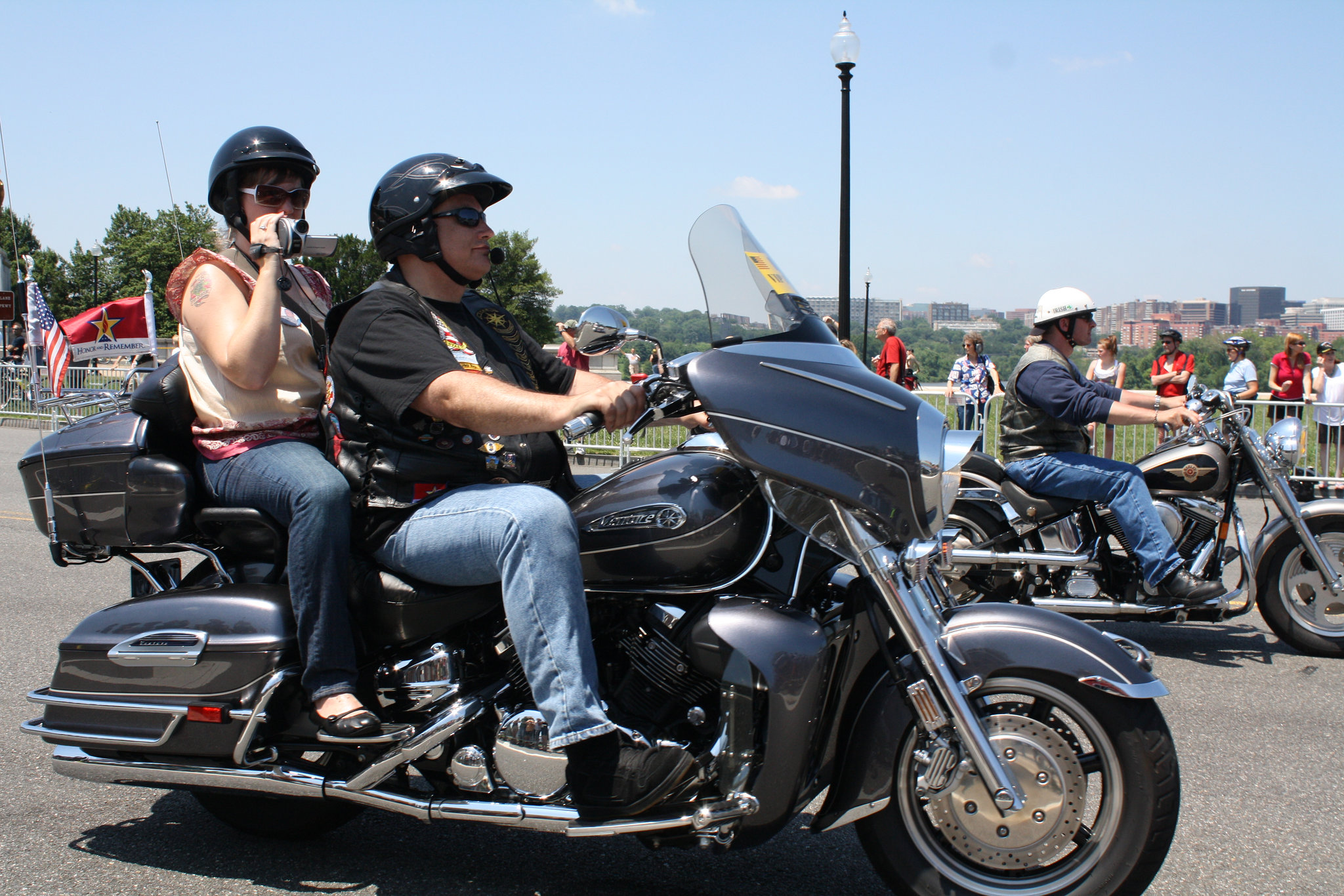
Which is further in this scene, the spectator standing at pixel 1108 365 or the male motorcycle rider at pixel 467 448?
the spectator standing at pixel 1108 365

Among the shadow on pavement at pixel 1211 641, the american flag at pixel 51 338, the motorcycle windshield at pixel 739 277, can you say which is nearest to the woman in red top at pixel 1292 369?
the shadow on pavement at pixel 1211 641

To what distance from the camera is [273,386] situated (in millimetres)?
3242

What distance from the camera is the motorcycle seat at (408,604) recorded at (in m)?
2.74

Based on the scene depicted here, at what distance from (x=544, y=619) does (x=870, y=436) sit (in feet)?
2.93

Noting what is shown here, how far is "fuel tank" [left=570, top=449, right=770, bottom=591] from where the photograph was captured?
101 inches

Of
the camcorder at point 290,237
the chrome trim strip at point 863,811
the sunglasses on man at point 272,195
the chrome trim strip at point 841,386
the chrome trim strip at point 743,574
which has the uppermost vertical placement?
the sunglasses on man at point 272,195

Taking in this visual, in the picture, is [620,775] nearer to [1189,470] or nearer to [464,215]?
[464,215]

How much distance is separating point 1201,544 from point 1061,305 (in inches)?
56.7

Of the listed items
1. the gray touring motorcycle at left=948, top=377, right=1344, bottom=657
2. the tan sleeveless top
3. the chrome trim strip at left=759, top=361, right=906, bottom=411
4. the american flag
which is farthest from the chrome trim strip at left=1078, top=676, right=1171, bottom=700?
the american flag

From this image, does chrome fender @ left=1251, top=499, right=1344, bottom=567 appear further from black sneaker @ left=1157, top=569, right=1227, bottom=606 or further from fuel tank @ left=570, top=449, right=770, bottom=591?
fuel tank @ left=570, top=449, right=770, bottom=591

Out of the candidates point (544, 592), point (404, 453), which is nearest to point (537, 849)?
point (544, 592)

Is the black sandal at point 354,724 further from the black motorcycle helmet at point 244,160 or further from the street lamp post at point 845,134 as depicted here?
the street lamp post at point 845,134

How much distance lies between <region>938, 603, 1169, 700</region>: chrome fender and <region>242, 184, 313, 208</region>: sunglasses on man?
2.49 m

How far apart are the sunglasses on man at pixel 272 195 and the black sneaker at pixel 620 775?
207 cm
